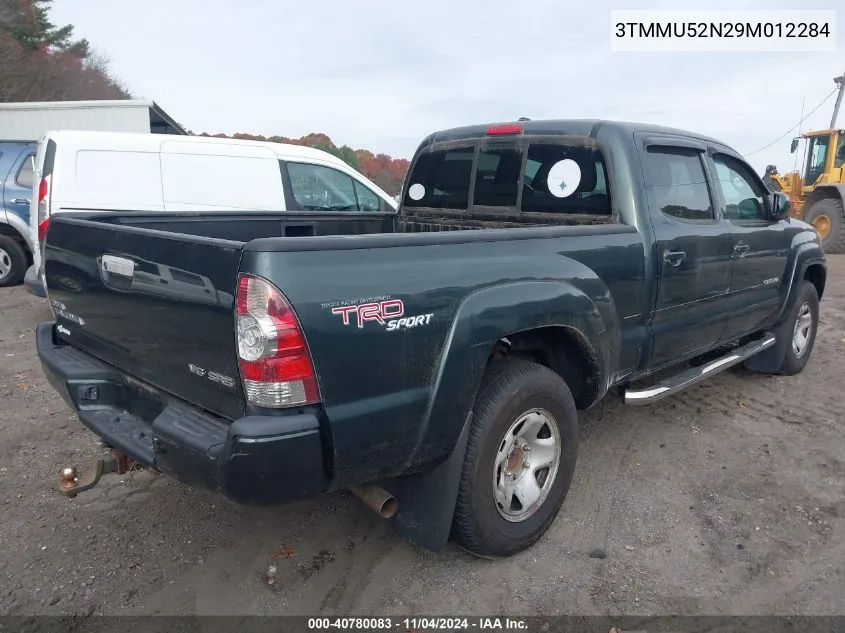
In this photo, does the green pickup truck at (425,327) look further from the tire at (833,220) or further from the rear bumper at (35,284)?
the tire at (833,220)

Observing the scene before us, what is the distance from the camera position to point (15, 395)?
4633mm

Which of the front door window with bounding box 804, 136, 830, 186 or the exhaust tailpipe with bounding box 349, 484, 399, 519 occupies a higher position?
the front door window with bounding box 804, 136, 830, 186

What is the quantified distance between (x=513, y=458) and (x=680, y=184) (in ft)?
6.58

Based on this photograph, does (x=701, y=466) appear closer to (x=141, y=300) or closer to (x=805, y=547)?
(x=805, y=547)

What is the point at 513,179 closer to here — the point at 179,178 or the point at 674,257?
the point at 674,257

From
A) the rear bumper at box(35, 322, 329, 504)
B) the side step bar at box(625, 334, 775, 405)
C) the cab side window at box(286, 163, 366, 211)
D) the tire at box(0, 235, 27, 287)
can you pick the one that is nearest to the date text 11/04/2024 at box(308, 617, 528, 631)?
the rear bumper at box(35, 322, 329, 504)

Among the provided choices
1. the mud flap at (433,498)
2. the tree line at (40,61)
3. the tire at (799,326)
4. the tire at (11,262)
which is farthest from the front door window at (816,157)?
the tree line at (40,61)

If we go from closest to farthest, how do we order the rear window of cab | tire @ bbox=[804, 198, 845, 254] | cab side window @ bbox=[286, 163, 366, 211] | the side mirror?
1. the rear window of cab
2. the side mirror
3. cab side window @ bbox=[286, 163, 366, 211]
4. tire @ bbox=[804, 198, 845, 254]

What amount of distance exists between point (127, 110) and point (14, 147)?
508 cm

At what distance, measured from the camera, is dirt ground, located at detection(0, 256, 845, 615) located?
2527 millimetres

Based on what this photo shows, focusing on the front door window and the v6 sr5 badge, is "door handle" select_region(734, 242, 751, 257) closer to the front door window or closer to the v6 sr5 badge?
the v6 sr5 badge

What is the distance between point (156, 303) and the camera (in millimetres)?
2260

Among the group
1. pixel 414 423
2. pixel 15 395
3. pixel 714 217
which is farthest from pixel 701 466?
pixel 15 395

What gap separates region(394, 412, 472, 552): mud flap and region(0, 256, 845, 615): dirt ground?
285mm
